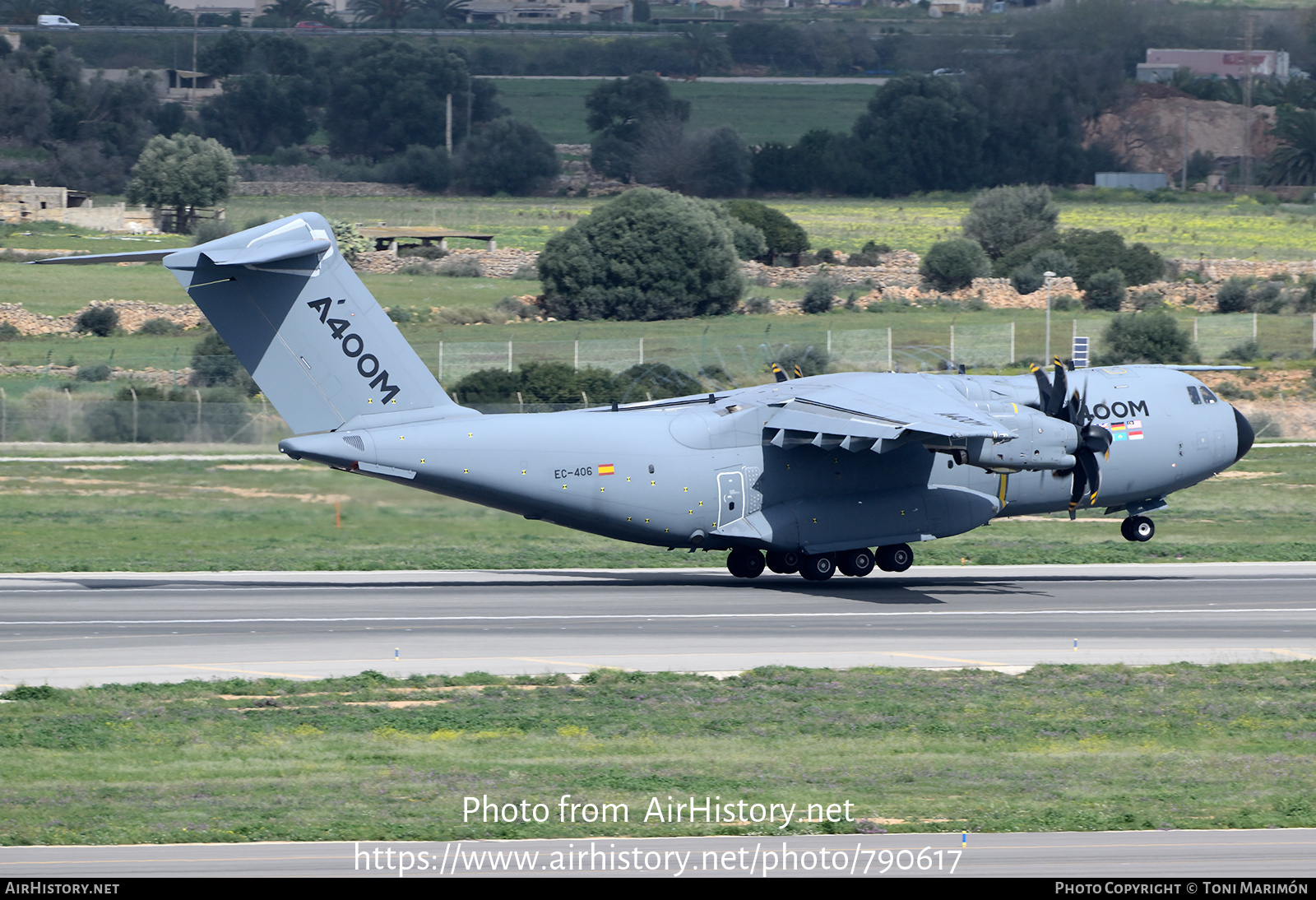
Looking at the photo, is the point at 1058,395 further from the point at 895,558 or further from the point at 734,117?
the point at 734,117

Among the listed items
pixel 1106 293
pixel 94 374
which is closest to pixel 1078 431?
pixel 94 374

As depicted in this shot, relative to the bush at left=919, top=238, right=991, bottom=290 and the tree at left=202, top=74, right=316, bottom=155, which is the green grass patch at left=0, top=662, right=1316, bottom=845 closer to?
the bush at left=919, top=238, right=991, bottom=290

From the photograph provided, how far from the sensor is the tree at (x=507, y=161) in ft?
505

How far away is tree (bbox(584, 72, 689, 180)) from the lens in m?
167

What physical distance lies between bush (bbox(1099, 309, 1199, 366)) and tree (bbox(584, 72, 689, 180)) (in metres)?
105

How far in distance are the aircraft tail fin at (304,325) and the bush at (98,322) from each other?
1783 inches

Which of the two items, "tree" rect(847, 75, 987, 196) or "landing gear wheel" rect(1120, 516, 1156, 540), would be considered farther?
"tree" rect(847, 75, 987, 196)

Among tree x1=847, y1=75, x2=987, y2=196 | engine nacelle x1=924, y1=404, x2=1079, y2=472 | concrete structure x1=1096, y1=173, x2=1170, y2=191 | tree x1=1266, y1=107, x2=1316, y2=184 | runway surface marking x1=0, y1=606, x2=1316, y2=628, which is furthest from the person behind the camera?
concrete structure x1=1096, y1=173, x2=1170, y2=191

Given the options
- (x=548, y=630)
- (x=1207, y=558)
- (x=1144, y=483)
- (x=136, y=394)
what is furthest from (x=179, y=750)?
(x=136, y=394)

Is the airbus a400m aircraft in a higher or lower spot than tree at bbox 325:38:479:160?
lower

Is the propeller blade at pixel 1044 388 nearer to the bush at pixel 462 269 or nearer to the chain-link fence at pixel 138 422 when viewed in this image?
the chain-link fence at pixel 138 422

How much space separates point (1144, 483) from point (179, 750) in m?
22.8

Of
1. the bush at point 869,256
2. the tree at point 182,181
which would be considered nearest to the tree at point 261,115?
the tree at point 182,181

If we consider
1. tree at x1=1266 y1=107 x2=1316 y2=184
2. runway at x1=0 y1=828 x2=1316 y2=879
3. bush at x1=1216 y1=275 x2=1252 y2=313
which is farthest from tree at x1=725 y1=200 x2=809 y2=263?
runway at x1=0 y1=828 x2=1316 y2=879
